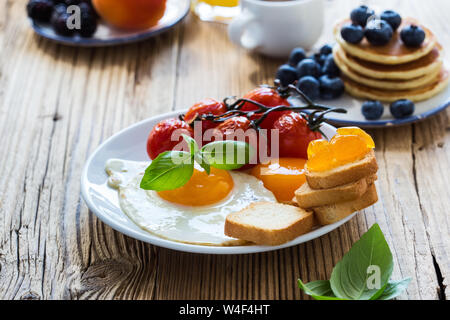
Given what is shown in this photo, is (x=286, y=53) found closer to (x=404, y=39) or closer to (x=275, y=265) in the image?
(x=404, y=39)

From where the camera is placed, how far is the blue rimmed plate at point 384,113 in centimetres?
191

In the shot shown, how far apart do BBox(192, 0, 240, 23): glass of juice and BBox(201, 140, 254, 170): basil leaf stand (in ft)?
4.29

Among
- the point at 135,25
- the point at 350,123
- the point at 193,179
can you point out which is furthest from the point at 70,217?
the point at 135,25

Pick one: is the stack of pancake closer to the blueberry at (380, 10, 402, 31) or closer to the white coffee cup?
the blueberry at (380, 10, 402, 31)

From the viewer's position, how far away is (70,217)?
165cm

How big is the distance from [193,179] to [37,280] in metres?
0.45

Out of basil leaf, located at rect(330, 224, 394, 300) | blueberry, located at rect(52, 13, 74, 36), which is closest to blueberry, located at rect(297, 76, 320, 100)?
basil leaf, located at rect(330, 224, 394, 300)

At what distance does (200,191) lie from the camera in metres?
1.46

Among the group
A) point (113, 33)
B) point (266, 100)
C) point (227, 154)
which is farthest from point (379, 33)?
point (113, 33)

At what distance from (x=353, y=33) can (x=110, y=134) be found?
2.96ft

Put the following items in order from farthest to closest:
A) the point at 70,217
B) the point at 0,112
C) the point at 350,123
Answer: the point at 0,112 → the point at 350,123 → the point at 70,217

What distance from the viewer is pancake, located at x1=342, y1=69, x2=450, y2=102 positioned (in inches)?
79.0

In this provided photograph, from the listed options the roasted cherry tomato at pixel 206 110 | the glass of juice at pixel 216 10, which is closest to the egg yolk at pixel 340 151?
the roasted cherry tomato at pixel 206 110

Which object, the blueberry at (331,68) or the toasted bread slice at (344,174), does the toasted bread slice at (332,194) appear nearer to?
the toasted bread slice at (344,174)
